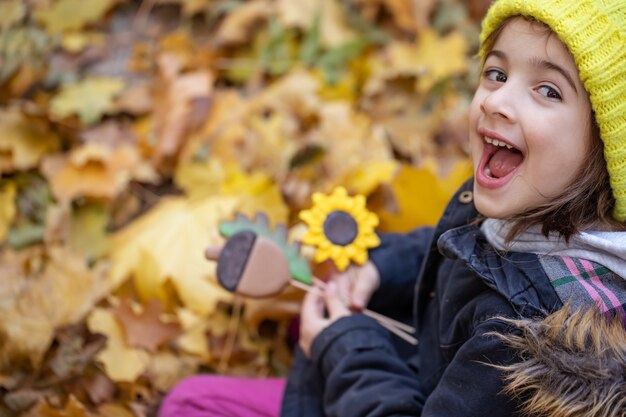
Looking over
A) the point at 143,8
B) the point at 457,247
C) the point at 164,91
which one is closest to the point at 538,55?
the point at 457,247

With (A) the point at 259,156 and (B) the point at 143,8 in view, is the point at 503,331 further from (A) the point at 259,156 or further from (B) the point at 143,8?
(B) the point at 143,8

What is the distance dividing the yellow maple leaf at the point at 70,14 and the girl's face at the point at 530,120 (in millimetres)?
1652

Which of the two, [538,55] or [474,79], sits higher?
[538,55]

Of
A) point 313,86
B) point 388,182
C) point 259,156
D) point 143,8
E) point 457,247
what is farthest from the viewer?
point 143,8

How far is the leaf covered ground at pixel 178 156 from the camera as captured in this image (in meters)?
1.50

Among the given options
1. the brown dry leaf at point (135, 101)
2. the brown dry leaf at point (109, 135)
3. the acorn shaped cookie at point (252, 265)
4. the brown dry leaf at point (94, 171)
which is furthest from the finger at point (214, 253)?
the brown dry leaf at point (135, 101)

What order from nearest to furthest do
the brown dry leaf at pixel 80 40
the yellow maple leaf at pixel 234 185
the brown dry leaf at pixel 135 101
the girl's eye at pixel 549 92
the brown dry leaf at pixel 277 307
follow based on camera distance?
the girl's eye at pixel 549 92, the brown dry leaf at pixel 277 307, the yellow maple leaf at pixel 234 185, the brown dry leaf at pixel 135 101, the brown dry leaf at pixel 80 40

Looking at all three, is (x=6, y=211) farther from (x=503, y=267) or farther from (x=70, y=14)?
(x=503, y=267)

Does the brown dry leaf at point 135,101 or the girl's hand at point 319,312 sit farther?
the brown dry leaf at point 135,101

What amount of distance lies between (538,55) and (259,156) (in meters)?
1.08

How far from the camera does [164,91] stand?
212 centimetres

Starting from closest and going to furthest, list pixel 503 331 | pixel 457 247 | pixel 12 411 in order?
pixel 503 331
pixel 457 247
pixel 12 411

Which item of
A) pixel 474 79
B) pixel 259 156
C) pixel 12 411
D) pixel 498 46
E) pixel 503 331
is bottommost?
pixel 12 411

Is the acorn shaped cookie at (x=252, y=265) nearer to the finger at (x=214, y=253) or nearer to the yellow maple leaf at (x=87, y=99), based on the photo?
the finger at (x=214, y=253)
